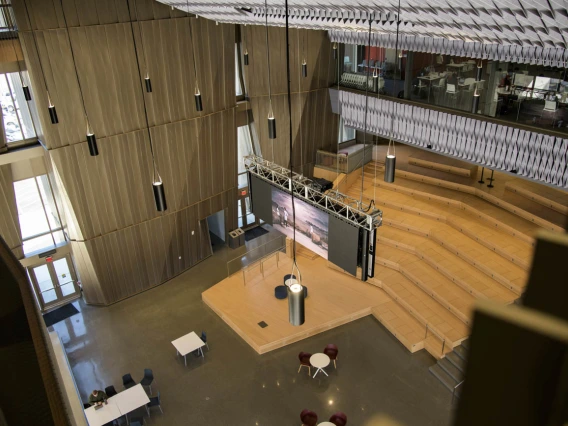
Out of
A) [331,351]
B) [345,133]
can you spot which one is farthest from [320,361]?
[345,133]

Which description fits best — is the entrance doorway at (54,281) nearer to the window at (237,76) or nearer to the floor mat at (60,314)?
the floor mat at (60,314)

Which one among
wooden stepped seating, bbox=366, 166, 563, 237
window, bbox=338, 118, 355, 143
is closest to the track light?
window, bbox=338, 118, 355, 143

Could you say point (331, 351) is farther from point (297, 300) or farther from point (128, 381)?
point (297, 300)

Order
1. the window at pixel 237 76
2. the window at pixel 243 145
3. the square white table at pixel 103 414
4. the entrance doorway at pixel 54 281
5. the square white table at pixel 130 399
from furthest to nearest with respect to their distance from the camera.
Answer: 1. the window at pixel 243 145
2. the window at pixel 237 76
3. the entrance doorway at pixel 54 281
4. the square white table at pixel 130 399
5. the square white table at pixel 103 414

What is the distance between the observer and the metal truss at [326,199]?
10.2m

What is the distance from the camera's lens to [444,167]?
17031 millimetres

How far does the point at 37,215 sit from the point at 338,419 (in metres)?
9.08

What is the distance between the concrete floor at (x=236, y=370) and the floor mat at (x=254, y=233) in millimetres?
3748

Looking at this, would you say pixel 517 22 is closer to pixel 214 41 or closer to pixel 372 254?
pixel 372 254

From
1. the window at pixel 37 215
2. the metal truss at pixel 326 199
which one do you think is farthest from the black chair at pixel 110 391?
the metal truss at pixel 326 199

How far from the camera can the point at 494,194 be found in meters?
15.1

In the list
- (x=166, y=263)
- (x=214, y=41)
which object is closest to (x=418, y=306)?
(x=166, y=263)

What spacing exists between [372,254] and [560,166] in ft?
15.6

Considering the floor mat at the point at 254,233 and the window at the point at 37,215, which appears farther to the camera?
the floor mat at the point at 254,233
